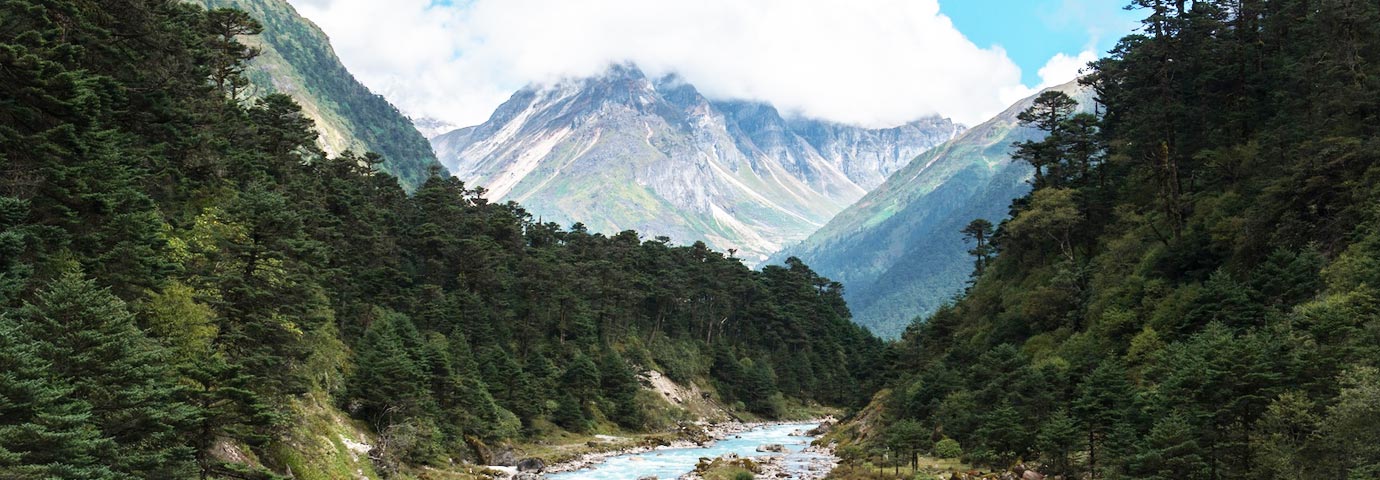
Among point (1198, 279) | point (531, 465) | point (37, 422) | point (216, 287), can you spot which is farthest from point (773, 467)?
point (37, 422)

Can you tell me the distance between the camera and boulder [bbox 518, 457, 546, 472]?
64.2 meters

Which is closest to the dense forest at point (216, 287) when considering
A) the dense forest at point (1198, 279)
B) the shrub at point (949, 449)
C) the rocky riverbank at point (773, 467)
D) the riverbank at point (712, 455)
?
the riverbank at point (712, 455)

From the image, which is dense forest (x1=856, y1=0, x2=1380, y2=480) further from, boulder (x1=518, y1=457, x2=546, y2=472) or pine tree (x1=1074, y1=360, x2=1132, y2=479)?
boulder (x1=518, y1=457, x2=546, y2=472)

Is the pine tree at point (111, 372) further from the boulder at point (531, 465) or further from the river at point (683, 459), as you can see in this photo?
the boulder at point (531, 465)

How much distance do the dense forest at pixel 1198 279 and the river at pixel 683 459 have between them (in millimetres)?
10458

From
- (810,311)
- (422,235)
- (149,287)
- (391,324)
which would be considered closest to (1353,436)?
(149,287)

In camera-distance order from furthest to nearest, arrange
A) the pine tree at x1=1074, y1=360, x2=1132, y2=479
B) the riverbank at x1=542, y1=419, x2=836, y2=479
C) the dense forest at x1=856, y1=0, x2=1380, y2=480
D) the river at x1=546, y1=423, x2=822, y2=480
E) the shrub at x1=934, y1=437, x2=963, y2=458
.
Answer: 1. the riverbank at x1=542, y1=419, x2=836, y2=479
2. the river at x1=546, y1=423, x2=822, y2=480
3. the shrub at x1=934, y1=437, x2=963, y2=458
4. the pine tree at x1=1074, y1=360, x2=1132, y2=479
5. the dense forest at x1=856, y1=0, x2=1380, y2=480

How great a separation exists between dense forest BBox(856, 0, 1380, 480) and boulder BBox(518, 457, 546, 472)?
28604 millimetres

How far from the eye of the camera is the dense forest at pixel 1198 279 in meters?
29.1

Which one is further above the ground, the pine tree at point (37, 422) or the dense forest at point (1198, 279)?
the dense forest at point (1198, 279)

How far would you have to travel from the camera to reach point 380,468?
4656 cm

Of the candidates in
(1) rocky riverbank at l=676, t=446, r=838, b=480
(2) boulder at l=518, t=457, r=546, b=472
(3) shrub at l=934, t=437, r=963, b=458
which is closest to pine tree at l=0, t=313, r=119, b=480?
(1) rocky riverbank at l=676, t=446, r=838, b=480

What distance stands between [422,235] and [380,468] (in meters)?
44.3

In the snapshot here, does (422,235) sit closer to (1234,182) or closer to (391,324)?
(391,324)
